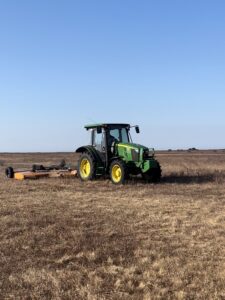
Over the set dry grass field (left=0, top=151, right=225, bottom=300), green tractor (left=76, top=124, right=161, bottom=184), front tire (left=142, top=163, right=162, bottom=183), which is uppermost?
green tractor (left=76, top=124, right=161, bottom=184)

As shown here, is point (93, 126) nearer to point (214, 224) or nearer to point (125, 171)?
point (125, 171)

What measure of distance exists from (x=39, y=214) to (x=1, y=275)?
4.24 meters

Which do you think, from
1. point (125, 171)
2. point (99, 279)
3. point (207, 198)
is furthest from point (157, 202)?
point (99, 279)

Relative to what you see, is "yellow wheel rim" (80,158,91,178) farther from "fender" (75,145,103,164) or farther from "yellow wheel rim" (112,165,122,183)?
"yellow wheel rim" (112,165,122,183)

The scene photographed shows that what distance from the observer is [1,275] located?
7.62 metres

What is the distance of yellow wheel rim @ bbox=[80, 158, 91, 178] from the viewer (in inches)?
846

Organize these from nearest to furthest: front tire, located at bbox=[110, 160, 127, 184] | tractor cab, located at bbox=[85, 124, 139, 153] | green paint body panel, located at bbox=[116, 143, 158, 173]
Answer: front tire, located at bbox=[110, 160, 127, 184], green paint body panel, located at bbox=[116, 143, 158, 173], tractor cab, located at bbox=[85, 124, 139, 153]

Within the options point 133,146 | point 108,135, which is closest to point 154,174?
point 133,146

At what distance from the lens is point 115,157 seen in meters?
20.4

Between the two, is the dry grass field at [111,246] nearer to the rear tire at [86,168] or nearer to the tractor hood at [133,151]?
the tractor hood at [133,151]

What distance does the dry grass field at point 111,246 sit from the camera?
704 cm

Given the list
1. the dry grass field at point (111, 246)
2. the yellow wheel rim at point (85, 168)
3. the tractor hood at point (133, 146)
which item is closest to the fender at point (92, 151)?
the yellow wheel rim at point (85, 168)

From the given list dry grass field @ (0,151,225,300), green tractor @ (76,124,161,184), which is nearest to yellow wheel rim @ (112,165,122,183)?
green tractor @ (76,124,161,184)

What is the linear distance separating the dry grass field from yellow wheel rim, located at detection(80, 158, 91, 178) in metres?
5.67
